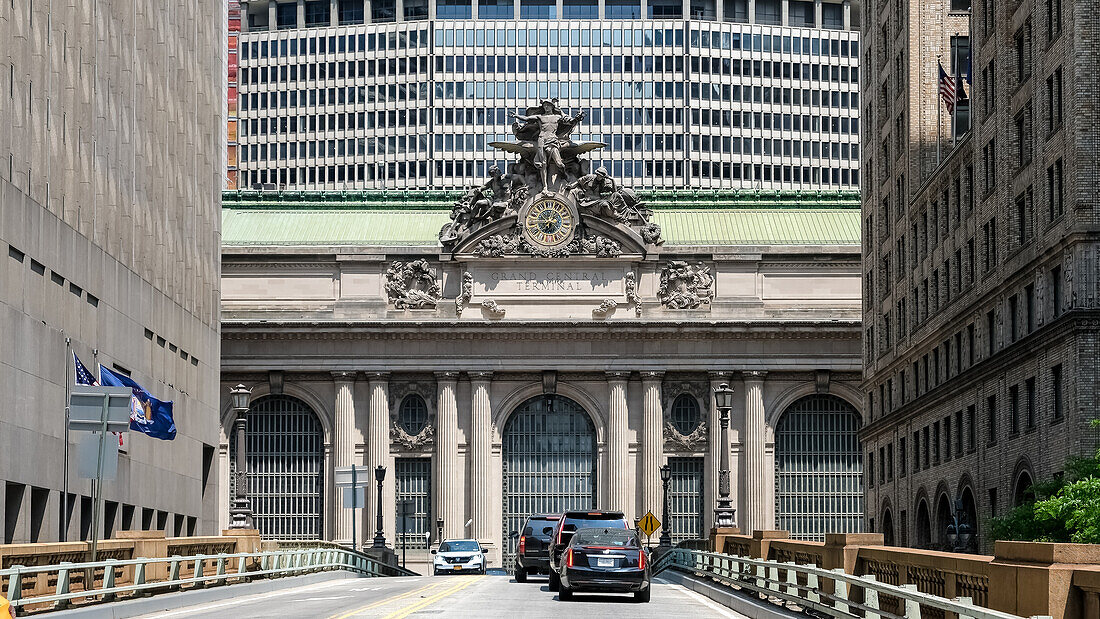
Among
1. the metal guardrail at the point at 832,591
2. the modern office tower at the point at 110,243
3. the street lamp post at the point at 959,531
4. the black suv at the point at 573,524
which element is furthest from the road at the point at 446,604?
the street lamp post at the point at 959,531

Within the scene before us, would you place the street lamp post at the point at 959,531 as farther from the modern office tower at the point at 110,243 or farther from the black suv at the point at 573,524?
the modern office tower at the point at 110,243

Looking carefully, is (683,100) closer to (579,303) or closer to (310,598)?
(579,303)

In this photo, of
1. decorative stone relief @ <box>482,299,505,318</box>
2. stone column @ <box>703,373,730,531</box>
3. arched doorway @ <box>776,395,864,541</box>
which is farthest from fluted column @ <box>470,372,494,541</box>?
arched doorway @ <box>776,395,864,541</box>

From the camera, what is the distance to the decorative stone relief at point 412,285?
93.9 meters

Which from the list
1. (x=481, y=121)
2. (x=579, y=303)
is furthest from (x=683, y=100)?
(x=579, y=303)

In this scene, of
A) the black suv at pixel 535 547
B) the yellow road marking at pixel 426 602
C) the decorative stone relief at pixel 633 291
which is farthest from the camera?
the decorative stone relief at pixel 633 291

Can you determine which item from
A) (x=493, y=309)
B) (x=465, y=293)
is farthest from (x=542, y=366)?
(x=465, y=293)

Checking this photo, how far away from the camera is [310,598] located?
41750 mm

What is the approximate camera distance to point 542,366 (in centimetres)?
9375

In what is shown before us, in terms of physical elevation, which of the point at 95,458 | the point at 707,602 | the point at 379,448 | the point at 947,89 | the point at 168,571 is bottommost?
the point at 707,602

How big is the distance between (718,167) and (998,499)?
106 m

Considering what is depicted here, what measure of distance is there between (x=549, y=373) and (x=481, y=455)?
5424 millimetres

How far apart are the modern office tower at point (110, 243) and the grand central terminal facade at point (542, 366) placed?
49.6ft

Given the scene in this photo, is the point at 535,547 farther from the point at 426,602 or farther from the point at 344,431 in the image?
the point at 344,431
